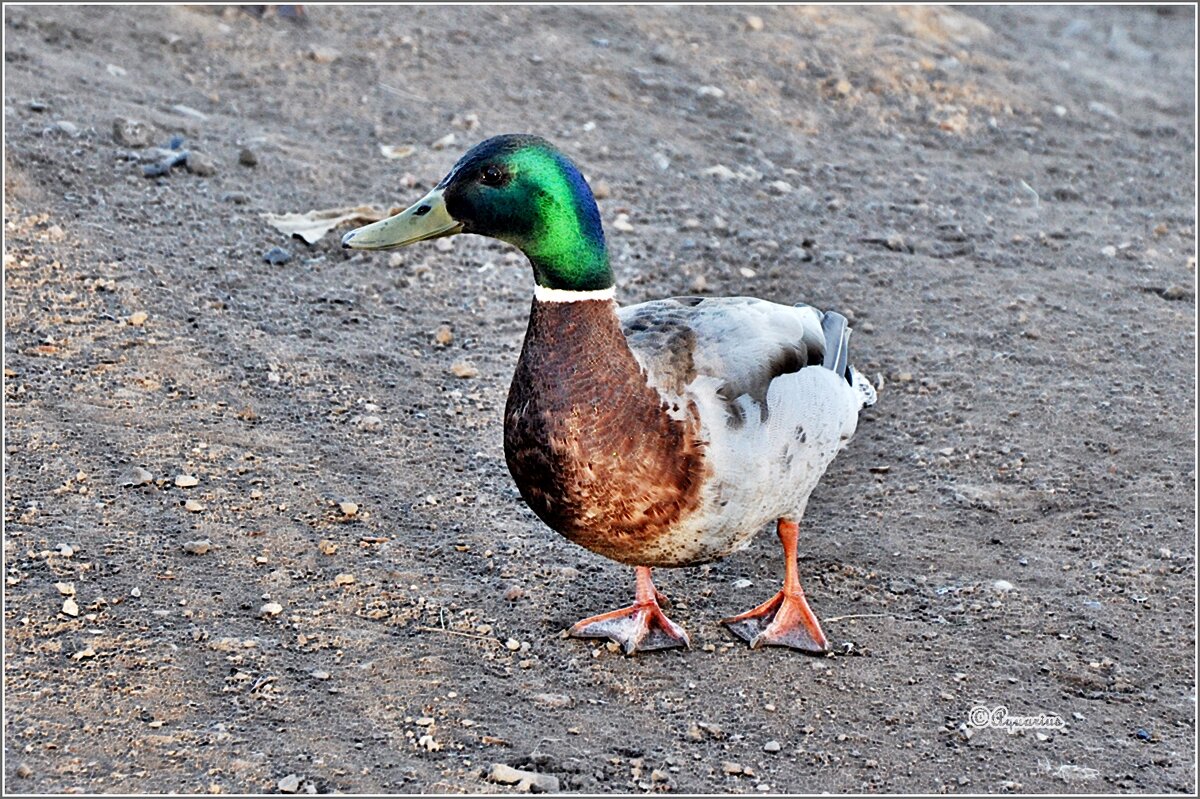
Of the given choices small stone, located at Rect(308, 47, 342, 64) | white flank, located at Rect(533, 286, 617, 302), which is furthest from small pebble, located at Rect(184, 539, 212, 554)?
small stone, located at Rect(308, 47, 342, 64)

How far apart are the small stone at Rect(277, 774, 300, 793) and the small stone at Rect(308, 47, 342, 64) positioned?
5.54 metres

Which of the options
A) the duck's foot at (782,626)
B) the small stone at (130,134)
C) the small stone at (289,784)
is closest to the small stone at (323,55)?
the small stone at (130,134)

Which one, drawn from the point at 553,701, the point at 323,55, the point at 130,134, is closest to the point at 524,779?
the point at 553,701

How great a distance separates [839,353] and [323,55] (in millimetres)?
4636

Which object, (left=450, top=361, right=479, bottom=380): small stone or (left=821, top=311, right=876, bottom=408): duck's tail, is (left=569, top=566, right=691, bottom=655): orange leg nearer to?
(left=821, top=311, right=876, bottom=408): duck's tail

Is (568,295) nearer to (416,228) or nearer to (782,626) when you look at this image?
(416,228)

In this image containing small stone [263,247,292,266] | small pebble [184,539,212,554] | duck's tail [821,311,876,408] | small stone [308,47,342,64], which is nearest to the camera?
small pebble [184,539,212,554]

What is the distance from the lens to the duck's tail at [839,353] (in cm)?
419

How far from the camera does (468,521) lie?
14.7ft

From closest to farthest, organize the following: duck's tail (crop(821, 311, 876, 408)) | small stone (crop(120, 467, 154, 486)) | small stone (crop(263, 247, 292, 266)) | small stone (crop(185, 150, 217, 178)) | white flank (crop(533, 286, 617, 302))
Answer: white flank (crop(533, 286, 617, 302))
duck's tail (crop(821, 311, 876, 408))
small stone (crop(120, 467, 154, 486))
small stone (crop(263, 247, 292, 266))
small stone (crop(185, 150, 217, 178))

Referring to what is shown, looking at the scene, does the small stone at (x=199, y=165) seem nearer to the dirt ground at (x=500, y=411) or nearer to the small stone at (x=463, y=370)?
the dirt ground at (x=500, y=411)

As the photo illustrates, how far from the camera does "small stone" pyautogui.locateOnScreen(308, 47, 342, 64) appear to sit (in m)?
7.87

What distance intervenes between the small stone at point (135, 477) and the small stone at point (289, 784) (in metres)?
1.52

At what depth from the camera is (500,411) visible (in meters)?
5.16
